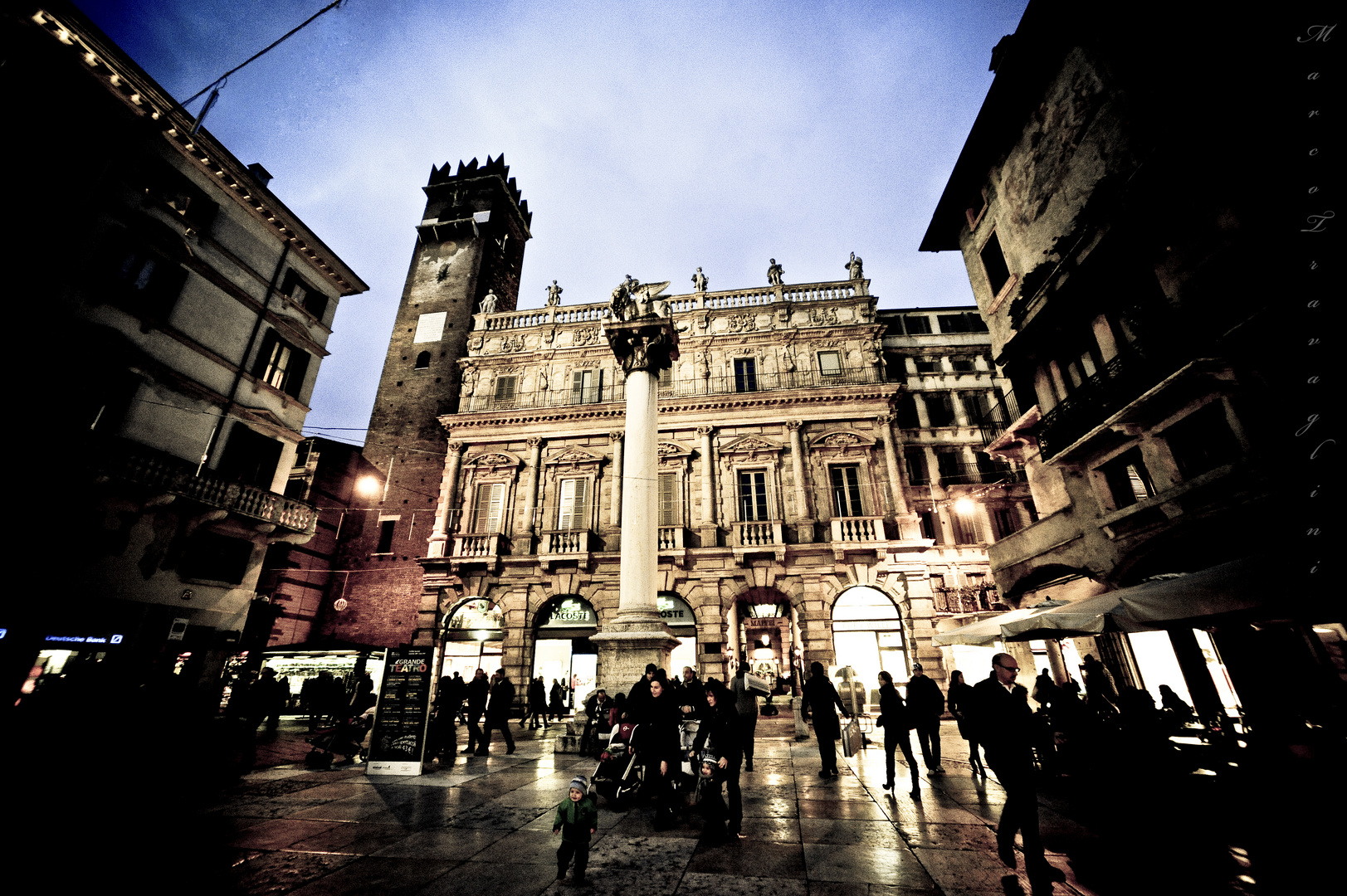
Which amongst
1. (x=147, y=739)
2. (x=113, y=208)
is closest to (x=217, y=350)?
(x=113, y=208)

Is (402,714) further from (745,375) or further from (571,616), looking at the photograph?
(745,375)

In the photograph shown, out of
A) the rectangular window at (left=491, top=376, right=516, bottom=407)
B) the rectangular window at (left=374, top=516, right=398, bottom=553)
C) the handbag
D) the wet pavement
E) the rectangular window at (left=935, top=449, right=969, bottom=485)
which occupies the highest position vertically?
the rectangular window at (left=491, top=376, right=516, bottom=407)

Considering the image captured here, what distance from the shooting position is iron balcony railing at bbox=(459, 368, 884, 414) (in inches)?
910

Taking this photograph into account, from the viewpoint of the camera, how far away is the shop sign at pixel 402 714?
9.21 metres

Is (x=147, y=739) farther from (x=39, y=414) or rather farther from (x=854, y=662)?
(x=854, y=662)

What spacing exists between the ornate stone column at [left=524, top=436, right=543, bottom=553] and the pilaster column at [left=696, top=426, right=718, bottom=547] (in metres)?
7.21

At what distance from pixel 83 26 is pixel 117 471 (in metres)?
11.5

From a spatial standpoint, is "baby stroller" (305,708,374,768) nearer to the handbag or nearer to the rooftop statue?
the handbag

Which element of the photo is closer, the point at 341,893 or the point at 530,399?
the point at 341,893

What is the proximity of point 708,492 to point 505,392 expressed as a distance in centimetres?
1135

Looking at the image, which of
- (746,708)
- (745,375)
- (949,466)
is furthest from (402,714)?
(949,466)

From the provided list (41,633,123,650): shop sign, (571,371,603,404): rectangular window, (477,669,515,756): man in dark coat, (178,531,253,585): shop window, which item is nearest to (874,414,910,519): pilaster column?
(571,371,603,404): rectangular window

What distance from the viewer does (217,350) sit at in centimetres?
1686

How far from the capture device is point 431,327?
2992 cm
